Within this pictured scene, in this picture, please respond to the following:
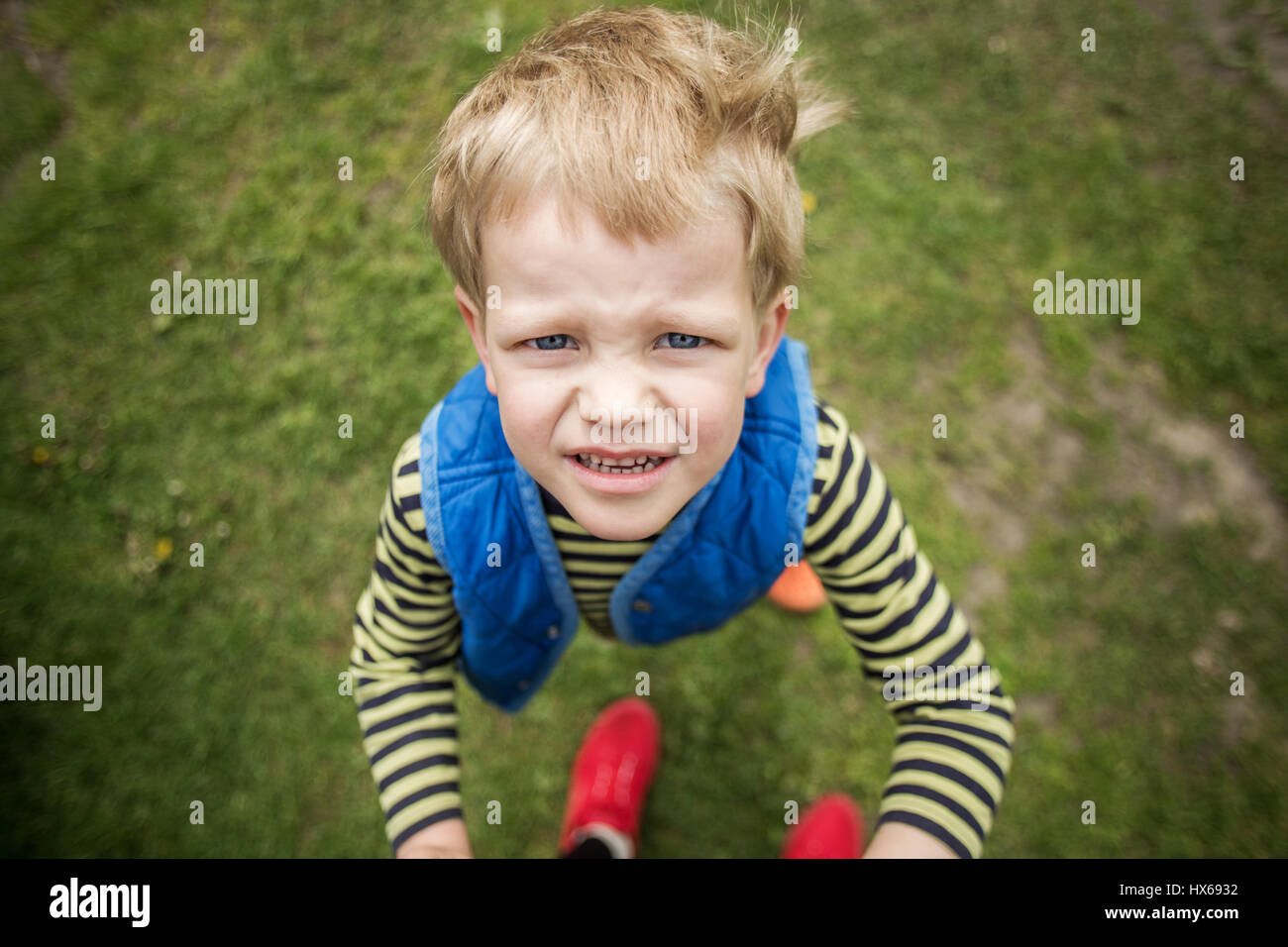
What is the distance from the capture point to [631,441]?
4.25 ft

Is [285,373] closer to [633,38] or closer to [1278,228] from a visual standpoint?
[633,38]

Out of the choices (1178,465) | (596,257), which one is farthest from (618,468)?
(1178,465)

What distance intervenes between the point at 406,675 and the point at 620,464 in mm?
803

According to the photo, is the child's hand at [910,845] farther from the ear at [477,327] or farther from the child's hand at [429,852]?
the ear at [477,327]

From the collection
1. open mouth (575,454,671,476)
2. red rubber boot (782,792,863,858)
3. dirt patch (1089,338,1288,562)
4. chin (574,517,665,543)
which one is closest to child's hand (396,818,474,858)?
chin (574,517,665,543)

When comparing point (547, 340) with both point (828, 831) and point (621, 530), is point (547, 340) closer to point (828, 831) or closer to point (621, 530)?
point (621, 530)

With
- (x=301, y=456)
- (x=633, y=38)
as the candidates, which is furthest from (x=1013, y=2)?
(x=301, y=456)

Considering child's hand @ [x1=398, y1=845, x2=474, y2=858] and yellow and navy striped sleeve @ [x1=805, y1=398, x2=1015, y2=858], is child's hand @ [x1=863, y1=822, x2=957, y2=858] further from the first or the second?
child's hand @ [x1=398, y1=845, x2=474, y2=858]

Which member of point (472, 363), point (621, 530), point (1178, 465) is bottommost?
point (621, 530)

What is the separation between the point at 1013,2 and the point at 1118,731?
3.17 m

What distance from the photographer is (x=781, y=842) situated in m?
2.76

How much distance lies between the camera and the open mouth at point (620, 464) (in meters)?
1.38

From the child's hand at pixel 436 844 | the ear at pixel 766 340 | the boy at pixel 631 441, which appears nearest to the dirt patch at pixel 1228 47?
the boy at pixel 631 441

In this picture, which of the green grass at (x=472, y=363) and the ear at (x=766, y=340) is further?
the green grass at (x=472, y=363)
